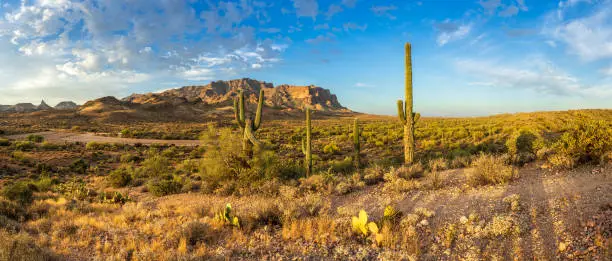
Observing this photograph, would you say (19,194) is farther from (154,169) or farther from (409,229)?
(409,229)

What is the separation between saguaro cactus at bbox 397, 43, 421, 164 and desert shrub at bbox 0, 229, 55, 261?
12.1 metres

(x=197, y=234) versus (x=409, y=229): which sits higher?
(x=409, y=229)

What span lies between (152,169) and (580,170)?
18.4 meters

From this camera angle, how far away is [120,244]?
6.03 m

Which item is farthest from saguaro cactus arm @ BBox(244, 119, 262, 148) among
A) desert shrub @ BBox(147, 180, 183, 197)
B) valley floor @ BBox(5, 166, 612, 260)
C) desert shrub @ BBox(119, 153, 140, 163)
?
desert shrub @ BBox(119, 153, 140, 163)

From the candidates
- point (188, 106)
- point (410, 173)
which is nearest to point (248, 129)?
point (410, 173)

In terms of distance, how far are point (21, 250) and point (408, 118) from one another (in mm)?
12998

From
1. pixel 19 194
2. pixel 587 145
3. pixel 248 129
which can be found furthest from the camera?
pixel 248 129

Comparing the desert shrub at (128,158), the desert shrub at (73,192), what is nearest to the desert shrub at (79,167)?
the desert shrub at (128,158)

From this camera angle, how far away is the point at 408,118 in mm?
13562

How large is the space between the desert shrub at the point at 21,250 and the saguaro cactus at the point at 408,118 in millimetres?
12057

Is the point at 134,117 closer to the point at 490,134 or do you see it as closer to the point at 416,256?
the point at 490,134

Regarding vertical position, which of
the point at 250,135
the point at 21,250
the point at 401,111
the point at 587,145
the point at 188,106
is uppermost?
the point at 188,106

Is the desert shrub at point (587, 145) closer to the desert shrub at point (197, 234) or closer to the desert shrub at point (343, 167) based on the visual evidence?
the desert shrub at point (343, 167)
